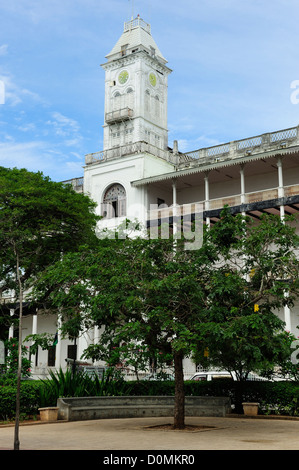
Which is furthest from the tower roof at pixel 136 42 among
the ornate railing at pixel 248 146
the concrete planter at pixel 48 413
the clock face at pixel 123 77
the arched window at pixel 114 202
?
the concrete planter at pixel 48 413

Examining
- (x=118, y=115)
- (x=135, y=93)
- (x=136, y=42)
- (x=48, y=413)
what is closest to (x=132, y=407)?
(x=48, y=413)

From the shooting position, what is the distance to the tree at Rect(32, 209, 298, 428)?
486 inches

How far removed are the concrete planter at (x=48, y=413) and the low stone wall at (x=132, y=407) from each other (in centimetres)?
23

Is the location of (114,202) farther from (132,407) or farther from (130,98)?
(132,407)

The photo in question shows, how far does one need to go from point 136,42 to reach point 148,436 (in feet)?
113

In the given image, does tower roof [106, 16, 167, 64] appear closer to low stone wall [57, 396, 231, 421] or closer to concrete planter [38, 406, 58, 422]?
low stone wall [57, 396, 231, 421]

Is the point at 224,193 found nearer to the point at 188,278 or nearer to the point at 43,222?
the point at 43,222

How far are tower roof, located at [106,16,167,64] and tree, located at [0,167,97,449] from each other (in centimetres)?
1847

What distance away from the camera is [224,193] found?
34.5 metres

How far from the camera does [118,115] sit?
3891cm

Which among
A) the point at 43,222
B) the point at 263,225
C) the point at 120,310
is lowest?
the point at 120,310
